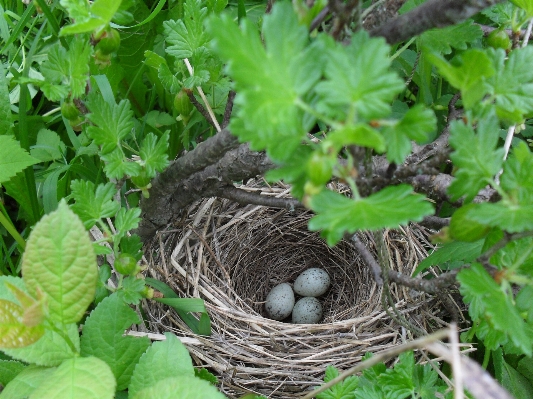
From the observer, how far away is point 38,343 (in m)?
0.89

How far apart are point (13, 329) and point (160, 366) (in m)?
0.27

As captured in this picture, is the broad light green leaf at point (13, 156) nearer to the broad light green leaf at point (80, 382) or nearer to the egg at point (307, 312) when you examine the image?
the broad light green leaf at point (80, 382)

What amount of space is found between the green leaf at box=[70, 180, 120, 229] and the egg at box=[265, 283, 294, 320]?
35.5 inches

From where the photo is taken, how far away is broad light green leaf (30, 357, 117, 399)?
2.65 ft

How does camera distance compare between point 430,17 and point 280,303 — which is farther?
point 280,303

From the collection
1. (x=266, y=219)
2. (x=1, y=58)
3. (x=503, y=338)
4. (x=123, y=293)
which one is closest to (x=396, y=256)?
(x=266, y=219)

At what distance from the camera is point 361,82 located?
0.53m

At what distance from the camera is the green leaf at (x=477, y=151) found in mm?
652

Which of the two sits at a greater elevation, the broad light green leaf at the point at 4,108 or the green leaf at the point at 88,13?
the green leaf at the point at 88,13

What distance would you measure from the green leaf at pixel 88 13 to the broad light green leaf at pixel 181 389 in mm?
559

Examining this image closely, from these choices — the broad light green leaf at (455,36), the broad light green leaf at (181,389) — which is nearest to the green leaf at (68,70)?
the broad light green leaf at (181,389)

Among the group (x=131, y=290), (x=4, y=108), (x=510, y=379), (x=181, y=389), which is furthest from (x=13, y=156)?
(x=510, y=379)

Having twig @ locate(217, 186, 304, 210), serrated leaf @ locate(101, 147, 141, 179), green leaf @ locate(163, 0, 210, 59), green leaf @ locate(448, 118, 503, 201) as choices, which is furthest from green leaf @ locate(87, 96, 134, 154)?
green leaf @ locate(448, 118, 503, 201)

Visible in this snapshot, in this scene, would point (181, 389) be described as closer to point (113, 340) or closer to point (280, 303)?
point (113, 340)
